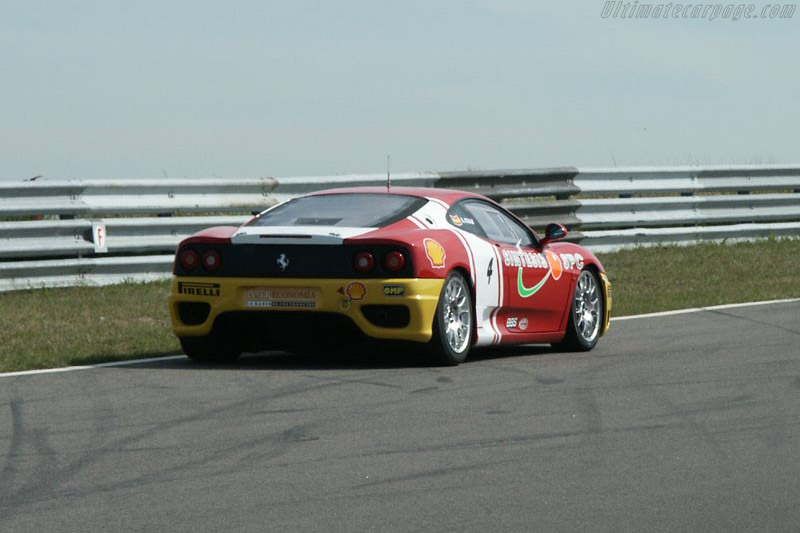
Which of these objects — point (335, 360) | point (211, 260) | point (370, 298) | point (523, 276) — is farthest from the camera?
point (523, 276)

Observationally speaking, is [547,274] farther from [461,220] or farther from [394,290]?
[394,290]

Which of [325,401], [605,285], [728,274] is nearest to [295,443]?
[325,401]

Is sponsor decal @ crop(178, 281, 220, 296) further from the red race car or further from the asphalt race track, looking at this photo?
the asphalt race track

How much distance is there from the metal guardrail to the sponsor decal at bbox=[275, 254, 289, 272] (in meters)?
5.72

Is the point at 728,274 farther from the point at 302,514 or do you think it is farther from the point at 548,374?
the point at 302,514

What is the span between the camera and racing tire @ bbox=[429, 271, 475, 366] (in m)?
9.12

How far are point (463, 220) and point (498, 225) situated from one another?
0.54 m

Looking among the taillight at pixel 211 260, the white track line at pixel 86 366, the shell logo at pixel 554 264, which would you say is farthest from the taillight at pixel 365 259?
the shell logo at pixel 554 264

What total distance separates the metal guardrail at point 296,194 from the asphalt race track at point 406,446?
Result: 5.12 metres

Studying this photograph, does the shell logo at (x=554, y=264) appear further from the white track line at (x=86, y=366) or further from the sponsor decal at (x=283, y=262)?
the white track line at (x=86, y=366)

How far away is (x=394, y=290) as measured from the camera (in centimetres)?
895

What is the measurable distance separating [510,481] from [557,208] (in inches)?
524

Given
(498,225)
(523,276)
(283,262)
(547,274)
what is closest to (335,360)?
(283,262)

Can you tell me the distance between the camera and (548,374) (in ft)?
29.6
